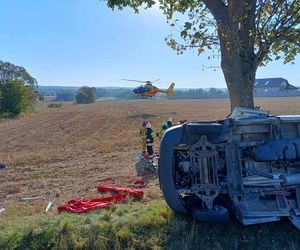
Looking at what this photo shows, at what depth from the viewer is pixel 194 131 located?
11.5 ft

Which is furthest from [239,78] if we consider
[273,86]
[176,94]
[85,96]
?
[176,94]

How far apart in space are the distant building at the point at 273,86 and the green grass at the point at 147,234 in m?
90.7

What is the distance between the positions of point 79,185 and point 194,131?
162 inches

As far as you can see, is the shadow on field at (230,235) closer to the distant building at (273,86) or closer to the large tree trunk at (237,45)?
the large tree trunk at (237,45)

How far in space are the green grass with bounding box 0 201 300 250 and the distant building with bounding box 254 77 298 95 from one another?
3571 inches

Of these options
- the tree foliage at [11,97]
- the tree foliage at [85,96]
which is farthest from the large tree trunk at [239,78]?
the tree foliage at [85,96]

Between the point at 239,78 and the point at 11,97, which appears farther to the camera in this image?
the point at 11,97

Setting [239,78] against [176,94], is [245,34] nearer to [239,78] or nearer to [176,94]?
[239,78]

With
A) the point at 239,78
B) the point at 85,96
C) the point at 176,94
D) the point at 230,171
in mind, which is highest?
the point at 239,78

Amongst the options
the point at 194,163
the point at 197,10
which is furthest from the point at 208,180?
the point at 197,10

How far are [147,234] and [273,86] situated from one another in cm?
9587

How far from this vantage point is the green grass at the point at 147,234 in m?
3.35

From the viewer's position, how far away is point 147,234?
3.52 m

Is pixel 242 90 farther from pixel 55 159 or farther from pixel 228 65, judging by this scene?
pixel 55 159
